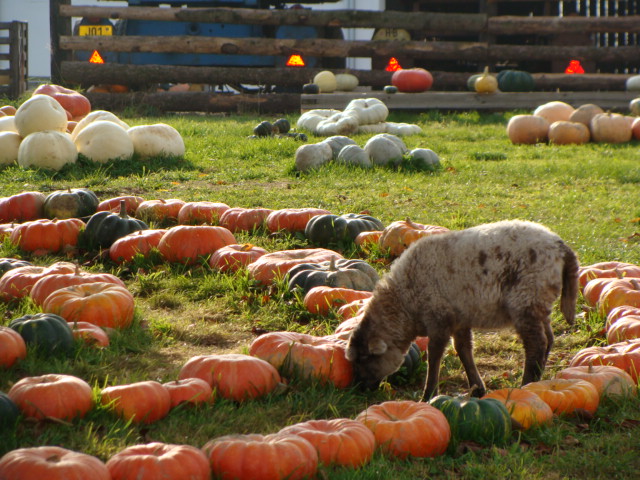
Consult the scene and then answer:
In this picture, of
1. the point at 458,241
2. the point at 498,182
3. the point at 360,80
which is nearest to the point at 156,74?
the point at 360,80

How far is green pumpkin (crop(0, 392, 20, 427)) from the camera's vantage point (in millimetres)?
3760

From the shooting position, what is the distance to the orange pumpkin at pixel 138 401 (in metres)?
3.99

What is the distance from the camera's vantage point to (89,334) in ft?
16.3

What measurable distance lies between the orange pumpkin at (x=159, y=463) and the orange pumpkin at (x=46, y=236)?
4233 mm

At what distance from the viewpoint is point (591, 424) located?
4.24 metres

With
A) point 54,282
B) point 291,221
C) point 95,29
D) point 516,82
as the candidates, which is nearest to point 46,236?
point 54,282

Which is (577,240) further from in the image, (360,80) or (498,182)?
(360,80)

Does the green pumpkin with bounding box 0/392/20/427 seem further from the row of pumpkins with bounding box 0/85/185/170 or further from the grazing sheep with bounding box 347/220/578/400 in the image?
the row of pumpkins with bounding box 0/85/185/170

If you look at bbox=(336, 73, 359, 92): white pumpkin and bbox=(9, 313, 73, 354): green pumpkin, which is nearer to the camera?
bbox=(9, 313, 73, 354): green pumpkin

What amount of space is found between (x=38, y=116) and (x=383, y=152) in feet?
14.6

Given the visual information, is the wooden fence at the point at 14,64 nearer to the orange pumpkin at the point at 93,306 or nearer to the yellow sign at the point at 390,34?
the yellow sign at the point at 390,34

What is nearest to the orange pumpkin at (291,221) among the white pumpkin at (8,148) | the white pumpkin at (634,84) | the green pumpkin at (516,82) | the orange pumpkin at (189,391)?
the orange pumpkin at (189,391)

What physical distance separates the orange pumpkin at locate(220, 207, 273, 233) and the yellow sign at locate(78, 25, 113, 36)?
38.9 ft

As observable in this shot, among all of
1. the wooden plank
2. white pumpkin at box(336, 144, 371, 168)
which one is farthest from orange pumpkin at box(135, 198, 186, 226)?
the wooden plank
